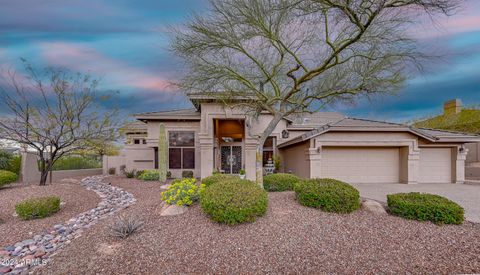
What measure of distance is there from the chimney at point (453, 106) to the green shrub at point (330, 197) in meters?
21.0

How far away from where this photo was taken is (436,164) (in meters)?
12.8

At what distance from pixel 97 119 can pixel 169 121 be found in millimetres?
4442

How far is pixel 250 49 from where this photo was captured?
873 centimetres

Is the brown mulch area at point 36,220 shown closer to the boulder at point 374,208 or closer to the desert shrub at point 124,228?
the desert shrub at point 124,228

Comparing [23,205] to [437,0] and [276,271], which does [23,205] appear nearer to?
[276,271]

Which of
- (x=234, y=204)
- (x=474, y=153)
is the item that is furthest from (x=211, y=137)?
(x=474, y=153)

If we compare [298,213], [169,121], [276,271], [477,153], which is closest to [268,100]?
[298,213]

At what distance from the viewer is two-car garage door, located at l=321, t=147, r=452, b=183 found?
12.5m

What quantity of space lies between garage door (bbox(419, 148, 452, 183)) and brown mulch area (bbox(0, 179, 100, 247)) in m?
16.5

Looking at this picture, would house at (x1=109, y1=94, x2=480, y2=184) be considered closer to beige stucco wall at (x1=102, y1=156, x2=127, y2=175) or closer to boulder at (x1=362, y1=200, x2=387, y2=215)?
boulder at (x1=362, y1=200, x2=387, y2=215)

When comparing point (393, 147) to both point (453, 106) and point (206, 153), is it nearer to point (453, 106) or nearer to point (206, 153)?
point (206, 153)

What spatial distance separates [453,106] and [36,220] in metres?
28.5

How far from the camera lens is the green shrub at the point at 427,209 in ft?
17.3

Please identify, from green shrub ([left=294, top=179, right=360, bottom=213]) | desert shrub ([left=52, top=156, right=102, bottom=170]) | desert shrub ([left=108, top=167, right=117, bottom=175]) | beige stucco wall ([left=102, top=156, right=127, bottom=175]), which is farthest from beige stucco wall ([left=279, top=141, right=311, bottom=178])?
desert shrub ([left=52, top=156, right=102, bottom=170])
